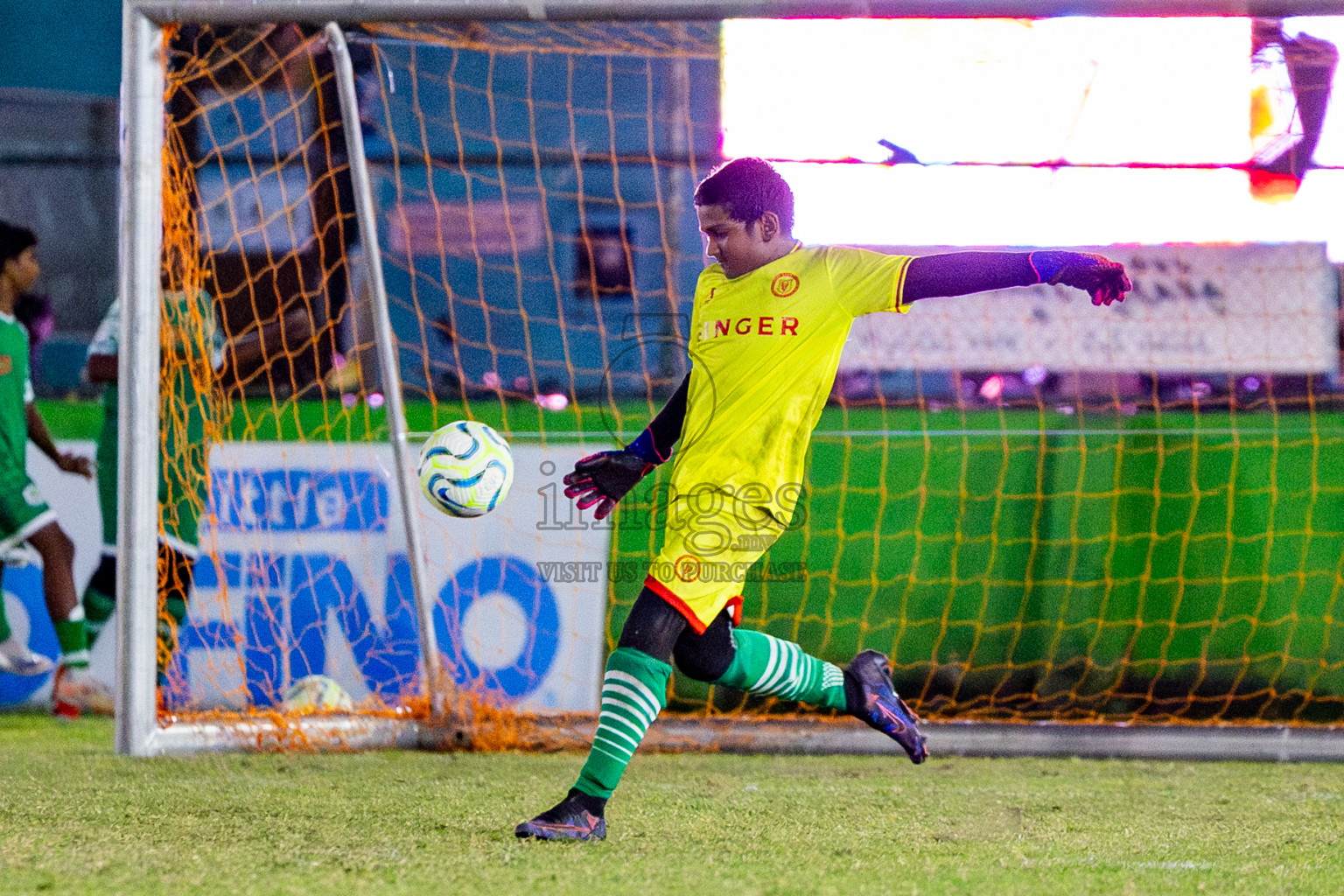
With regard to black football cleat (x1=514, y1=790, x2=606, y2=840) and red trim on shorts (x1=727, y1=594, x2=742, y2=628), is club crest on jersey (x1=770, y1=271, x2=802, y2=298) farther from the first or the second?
black football cleat (x1=514, y1=790, x2=606, y2=840)

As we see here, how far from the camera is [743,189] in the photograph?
3027mm

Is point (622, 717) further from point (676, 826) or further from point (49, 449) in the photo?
point (49, 449)

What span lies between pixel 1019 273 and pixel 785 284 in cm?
52

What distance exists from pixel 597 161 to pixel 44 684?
298 centimetres

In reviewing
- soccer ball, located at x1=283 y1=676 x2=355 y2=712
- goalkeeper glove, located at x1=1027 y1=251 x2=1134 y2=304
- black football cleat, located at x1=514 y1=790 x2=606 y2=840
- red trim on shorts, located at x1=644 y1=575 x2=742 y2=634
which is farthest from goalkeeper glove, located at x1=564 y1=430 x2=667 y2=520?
soccer ball, located at x1=283 y1=676 x2=355 y2=712

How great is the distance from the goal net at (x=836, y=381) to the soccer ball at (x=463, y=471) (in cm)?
175

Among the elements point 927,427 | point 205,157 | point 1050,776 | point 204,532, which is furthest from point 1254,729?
point 205,157

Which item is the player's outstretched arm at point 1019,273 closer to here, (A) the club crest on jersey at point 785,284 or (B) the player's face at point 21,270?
(A) the club crest on jersey at point 785,284

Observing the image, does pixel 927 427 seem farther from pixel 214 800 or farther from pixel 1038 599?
pixel 214 800

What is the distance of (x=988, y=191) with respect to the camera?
18.1 ft

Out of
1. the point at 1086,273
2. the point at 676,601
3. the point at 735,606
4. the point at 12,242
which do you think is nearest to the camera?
the point at 1086,273

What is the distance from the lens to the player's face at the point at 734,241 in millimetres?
3043

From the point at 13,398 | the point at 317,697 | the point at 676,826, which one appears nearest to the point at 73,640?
the point at 13,398

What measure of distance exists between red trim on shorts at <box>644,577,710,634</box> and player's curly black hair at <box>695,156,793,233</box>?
32.1 inches
